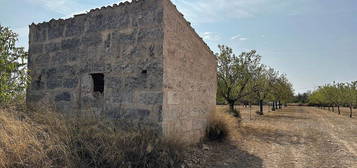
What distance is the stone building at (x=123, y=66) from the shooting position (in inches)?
176

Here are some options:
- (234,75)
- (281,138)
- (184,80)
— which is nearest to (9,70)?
(184,80)

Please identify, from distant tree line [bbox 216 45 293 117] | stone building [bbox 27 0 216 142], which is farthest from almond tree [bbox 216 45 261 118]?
stone building [bbox 27 0 216 142]

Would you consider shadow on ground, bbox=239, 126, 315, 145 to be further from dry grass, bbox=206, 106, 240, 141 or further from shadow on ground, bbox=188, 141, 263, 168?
shadow on ground, bbox=188, 141, 263, 168

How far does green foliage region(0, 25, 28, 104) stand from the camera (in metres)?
4.52

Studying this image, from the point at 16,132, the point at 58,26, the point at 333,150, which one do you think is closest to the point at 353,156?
the point at 333,150

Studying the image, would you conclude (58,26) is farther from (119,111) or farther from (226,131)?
(226,131)

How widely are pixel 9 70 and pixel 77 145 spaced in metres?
2.53

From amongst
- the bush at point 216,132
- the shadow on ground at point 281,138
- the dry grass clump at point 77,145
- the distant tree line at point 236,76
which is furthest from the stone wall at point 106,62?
the distant tree line at point 236,76

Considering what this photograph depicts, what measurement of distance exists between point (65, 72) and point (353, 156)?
747 cm

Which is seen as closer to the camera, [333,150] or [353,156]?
[353,156]

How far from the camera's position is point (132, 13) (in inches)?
187

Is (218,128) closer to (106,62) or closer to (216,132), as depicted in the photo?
(216,132)

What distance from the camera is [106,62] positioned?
4.91 meters

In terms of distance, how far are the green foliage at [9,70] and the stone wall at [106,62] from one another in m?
0.68
